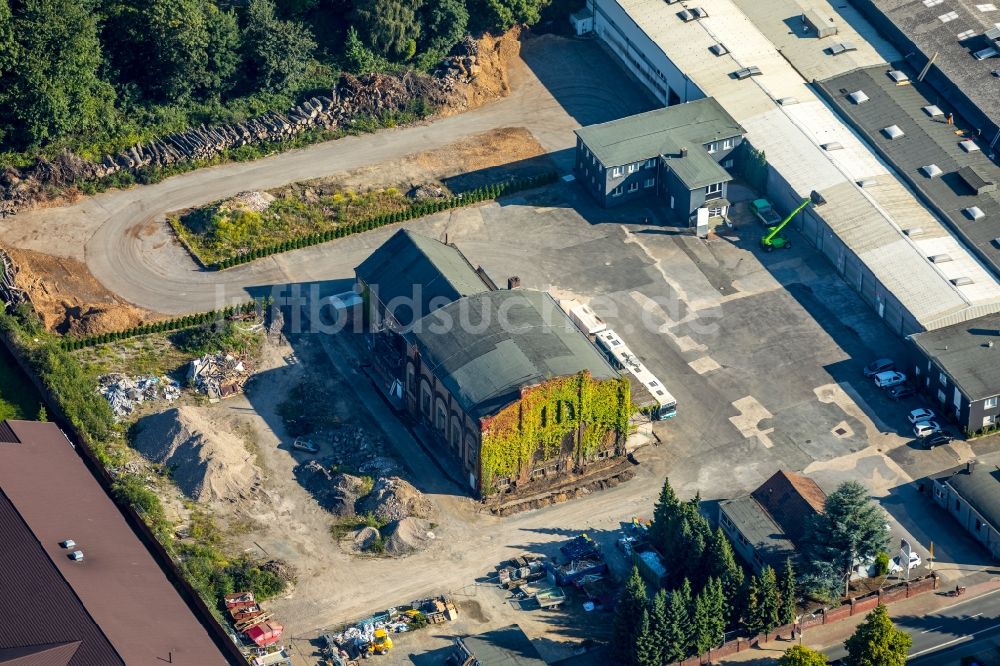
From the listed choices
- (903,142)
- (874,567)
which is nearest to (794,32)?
(903,142)

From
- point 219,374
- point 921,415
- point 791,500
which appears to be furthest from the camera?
point 219,374

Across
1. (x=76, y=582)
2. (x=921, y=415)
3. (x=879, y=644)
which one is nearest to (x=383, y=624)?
(x=76, y=582)

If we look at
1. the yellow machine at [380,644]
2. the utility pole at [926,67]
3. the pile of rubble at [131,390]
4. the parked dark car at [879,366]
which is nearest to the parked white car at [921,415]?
the parked dark car at [879,366]

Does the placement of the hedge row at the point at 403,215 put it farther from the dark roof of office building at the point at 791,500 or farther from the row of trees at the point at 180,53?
the dark roof of office building at the point at 791,500

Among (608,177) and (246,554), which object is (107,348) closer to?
(246,554)

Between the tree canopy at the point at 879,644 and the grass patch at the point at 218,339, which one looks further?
the grass patch at the point at 218,339

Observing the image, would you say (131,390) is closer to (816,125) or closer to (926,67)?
(816,125)
